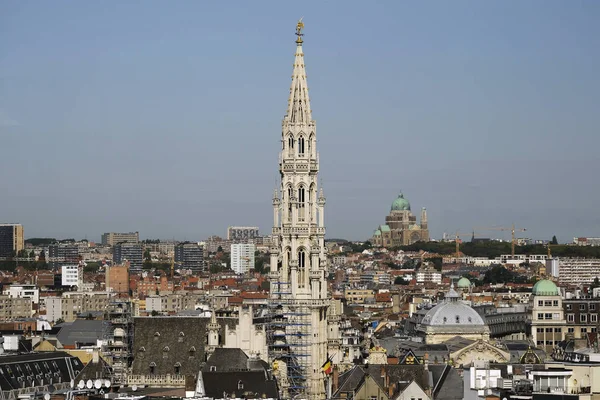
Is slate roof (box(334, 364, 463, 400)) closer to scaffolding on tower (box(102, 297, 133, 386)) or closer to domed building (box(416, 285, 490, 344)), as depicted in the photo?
scaffolding on tower (box(102, 297, 133, 386))

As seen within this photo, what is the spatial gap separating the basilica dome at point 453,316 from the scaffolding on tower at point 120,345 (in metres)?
46.3

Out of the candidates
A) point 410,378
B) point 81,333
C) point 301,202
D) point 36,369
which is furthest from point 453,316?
point 36,369

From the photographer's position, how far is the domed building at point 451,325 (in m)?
150

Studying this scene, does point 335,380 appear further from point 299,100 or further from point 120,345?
point 299,100

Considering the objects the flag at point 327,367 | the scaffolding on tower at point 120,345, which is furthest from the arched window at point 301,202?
the scaffolding on tower at point 120,345

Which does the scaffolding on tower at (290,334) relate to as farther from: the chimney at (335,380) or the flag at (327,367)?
the chimney at (335,380)

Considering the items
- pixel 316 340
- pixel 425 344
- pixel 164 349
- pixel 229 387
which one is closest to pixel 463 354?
pixel 425 344

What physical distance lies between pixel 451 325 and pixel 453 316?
1.43 meters

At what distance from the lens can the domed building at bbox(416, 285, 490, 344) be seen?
149750 mm

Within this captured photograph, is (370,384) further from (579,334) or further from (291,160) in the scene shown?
(579,334)

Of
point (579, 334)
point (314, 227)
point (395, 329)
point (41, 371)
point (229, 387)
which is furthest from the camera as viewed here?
point (395, 329)

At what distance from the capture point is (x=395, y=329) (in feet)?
589

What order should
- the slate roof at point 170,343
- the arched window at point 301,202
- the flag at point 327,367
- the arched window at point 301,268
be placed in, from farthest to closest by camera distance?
the arched window at point 301,202 → the arched window at point 301,268 → the flag at point 327,367 → the slate roof at point 170,343

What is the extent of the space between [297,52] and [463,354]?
29.0 m
